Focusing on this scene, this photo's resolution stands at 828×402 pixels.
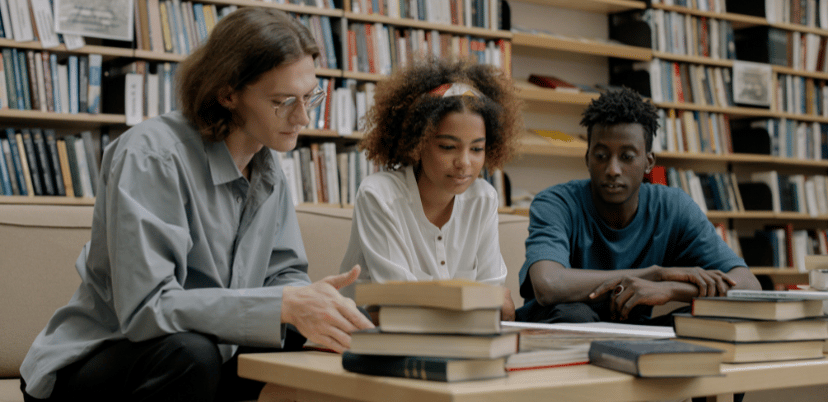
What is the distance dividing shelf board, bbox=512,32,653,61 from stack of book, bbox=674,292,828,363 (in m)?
2.74

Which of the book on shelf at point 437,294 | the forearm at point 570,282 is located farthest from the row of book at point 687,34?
the book on shelf at point 437,294

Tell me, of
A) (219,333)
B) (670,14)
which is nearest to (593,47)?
(670,14)

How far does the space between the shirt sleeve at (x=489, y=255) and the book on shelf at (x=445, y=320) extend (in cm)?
97

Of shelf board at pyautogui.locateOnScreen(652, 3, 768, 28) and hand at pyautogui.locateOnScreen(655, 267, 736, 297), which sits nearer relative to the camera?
hand at pyautogui.locateOnScreen(655, 267, 736, 297)

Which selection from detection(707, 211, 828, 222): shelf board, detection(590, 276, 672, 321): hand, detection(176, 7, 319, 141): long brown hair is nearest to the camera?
detection(176, 7, 319, 141): long brown hair

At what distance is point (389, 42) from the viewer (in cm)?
329

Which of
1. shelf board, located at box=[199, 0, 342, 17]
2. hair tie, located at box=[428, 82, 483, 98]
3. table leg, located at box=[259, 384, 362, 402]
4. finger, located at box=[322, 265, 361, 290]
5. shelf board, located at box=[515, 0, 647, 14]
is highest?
shelf board, located at box=[515, 0, 647, 14]

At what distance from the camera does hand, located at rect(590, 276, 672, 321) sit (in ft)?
5.02

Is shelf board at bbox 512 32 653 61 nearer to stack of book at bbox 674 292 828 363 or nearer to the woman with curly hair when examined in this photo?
the woman with curly hair

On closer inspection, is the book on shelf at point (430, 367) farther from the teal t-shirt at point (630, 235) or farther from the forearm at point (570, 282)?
the teal t-shirt at point (630, 235)

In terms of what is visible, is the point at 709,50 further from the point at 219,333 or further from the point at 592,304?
the point at 219,333

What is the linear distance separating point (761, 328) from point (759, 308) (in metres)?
0.03

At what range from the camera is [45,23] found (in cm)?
260

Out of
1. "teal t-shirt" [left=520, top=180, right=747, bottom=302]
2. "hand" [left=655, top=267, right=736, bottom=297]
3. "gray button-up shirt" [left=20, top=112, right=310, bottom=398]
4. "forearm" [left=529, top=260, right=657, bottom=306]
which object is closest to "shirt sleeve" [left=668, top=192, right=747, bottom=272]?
"teal t-shirt" [left=520, top=180, right=747, bottom=302]
